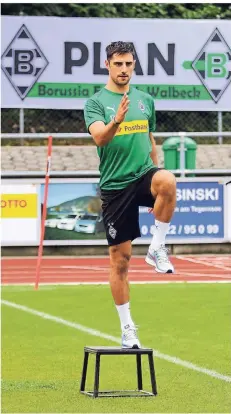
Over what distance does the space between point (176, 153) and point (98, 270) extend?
13.4 feet

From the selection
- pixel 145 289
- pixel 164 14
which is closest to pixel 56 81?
pixel 164 14

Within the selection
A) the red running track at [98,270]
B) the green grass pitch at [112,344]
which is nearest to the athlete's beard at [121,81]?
the green grass pitch at [112,344]

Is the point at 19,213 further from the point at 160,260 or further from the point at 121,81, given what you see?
the point at 121,81

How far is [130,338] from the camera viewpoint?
9.64 meters

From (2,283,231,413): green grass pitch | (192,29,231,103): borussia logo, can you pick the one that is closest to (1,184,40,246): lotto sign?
(2,283,231,413): green grass pitch

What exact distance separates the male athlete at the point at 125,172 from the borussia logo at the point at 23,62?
17013 millimetres

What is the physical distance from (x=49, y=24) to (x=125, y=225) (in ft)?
59.0

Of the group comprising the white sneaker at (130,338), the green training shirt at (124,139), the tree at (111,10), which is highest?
the tree at (111,10)

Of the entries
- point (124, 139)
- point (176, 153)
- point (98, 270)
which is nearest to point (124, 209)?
point (124, 139)

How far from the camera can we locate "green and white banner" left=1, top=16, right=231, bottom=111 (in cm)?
2667

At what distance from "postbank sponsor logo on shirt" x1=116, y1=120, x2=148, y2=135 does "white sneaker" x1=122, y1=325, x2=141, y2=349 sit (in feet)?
4.77

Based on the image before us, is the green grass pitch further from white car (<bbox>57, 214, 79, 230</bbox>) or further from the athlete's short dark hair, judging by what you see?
white car (<bbox>57, 214, 79, 230</bbox>)

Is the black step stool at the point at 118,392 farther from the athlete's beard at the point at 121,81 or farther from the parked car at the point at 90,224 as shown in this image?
the parked car at the point at 90,224

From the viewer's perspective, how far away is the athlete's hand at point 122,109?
8.66m
